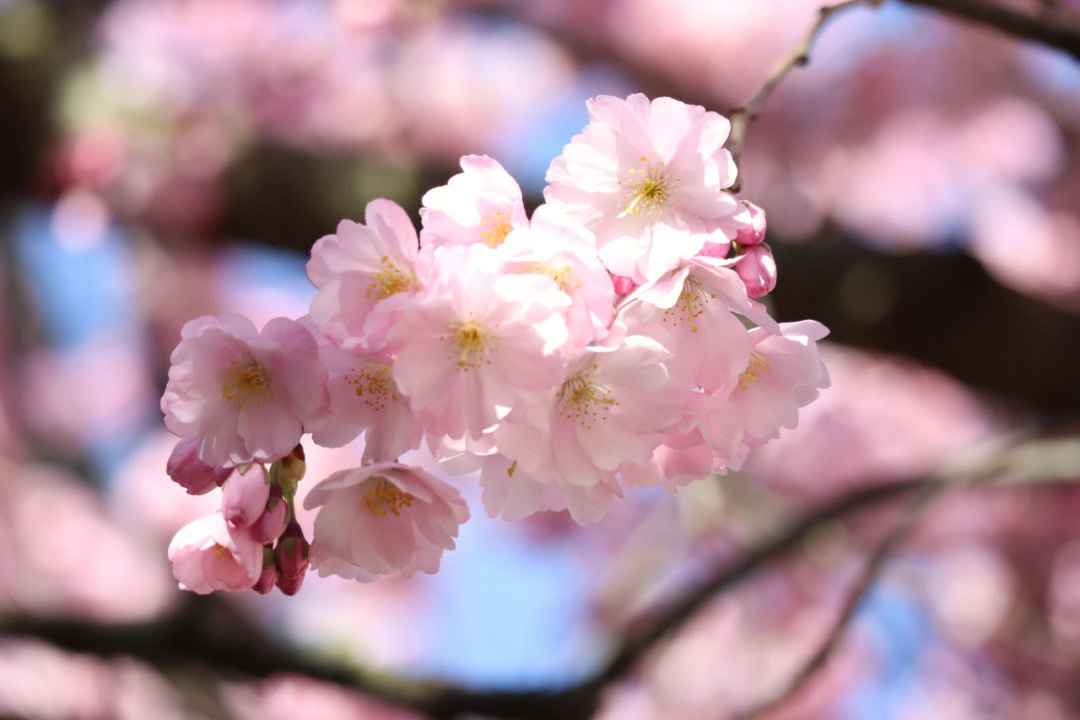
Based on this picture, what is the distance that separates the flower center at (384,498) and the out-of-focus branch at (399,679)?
854 mm

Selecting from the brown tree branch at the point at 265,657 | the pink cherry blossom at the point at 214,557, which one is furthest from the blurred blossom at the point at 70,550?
the pink cherry blossom at the point at 214,557

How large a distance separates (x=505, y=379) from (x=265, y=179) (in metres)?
1.22

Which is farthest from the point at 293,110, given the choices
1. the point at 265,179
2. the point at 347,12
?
the point at 265,179

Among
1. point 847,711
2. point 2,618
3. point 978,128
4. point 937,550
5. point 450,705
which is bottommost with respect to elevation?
point 847,711

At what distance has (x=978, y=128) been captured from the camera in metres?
2.88

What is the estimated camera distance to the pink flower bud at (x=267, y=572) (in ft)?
1.92

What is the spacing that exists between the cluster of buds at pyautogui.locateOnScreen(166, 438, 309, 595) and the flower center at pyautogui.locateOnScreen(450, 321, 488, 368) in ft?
0.53

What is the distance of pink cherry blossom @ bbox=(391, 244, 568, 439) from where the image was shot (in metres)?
0.47

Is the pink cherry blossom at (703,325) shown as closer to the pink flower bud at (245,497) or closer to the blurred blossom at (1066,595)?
the pink flower bud at (245,497)

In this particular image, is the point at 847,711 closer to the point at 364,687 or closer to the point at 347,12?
the point at 364,687

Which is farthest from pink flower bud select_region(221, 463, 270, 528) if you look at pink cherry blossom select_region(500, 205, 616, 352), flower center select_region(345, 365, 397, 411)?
pink cherry blossom select_region(500, 205, 616, 352)

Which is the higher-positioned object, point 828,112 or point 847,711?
point 828,112

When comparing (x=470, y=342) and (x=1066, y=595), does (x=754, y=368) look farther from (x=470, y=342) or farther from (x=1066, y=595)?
(x=1066, y=595)

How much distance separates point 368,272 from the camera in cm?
51
